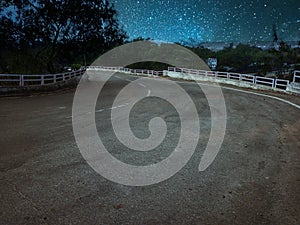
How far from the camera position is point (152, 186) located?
4270 mm

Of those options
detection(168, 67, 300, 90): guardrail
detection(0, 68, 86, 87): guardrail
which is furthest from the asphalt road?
detection(168, 67, 300, 90): guardrail

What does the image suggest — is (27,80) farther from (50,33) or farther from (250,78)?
(250,78)

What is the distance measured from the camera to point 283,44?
33812mm

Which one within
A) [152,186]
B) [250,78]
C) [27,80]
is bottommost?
[152,186]

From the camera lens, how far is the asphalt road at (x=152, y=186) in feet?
11.1

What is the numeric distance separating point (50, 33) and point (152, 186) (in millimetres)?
25446

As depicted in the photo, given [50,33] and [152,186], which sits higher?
[50,33]

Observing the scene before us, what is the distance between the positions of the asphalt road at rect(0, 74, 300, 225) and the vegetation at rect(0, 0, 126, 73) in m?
19.0

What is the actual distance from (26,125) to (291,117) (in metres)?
9.27

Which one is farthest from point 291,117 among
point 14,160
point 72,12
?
point 72,12

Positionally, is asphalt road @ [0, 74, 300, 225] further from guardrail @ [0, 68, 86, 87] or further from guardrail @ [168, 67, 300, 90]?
guardrail @ [168, 67, 300, 90]

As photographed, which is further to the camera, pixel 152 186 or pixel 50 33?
pixel 50 33

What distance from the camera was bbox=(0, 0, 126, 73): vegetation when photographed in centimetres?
2312

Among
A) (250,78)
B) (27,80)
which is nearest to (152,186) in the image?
(27,80)
